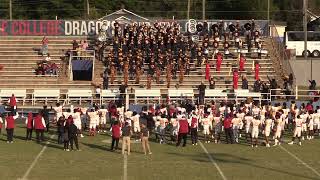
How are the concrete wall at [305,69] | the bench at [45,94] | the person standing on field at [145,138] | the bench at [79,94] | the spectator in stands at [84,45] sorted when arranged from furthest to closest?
the concrete wall at [305,69] < the spectator in stands at [84,45] < the bench at [45,94] < the bench at [79,94] < the person standing on field at [145,138]

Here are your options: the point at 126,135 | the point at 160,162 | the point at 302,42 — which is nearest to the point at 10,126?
the point at 126,135

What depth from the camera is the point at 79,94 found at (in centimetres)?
4238

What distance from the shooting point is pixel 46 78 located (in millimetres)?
46750

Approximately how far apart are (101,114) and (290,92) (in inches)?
511

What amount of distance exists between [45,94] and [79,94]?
182 cm

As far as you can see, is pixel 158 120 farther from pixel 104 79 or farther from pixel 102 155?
pixel 104 79

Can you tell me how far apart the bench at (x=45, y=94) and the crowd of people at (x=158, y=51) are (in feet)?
9.87

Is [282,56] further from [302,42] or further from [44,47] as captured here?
[44,47]

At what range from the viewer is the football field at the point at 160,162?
78.3 feet

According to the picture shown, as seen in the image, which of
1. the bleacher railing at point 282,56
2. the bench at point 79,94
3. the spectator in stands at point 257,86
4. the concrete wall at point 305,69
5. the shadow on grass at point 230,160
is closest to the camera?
the shadow on grass at point 230,160

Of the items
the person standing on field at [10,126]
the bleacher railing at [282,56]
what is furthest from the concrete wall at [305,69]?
the person standing on field at [10,126]

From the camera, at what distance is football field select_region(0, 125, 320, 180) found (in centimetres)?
2388

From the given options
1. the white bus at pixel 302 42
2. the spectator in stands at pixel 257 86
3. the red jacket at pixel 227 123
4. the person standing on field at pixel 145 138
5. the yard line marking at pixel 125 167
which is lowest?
the yard line marking at pixel 125 167

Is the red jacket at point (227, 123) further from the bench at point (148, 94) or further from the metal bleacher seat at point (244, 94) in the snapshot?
the bench at point (148, 94)
